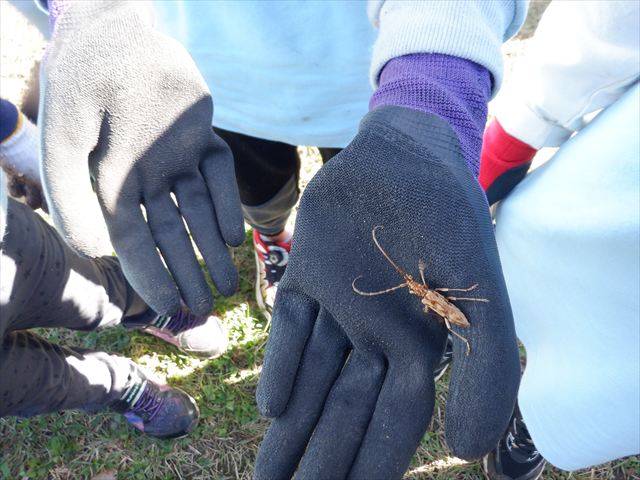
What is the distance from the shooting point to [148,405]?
2740mm

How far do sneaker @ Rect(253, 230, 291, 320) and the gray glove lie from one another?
4.57ft

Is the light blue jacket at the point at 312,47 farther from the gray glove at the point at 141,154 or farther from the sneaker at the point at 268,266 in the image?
the sneaker at the point at 268,266

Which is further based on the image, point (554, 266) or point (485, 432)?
point (554, 266)

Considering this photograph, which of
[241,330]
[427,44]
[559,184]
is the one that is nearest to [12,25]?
[241,330]

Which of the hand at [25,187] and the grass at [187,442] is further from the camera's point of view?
the hand at [25,187]

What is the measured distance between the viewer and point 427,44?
1476 millimetres

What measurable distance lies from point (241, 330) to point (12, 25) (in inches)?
163

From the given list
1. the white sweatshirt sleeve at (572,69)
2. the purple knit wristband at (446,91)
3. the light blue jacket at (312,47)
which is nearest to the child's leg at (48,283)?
the light blue jacket at (312,47)

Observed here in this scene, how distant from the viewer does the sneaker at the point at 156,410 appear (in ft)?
8.91

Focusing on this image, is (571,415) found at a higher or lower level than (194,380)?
higher

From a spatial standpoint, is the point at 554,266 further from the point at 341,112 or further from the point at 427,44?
the point at 341,112

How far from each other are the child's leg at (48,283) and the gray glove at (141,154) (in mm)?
489

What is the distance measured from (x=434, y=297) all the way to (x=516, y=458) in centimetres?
162

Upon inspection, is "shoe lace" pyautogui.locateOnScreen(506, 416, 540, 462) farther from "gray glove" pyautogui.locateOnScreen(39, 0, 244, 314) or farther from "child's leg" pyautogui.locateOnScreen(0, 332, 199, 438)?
"child's leg" pyautogui.locateOnScreen(0, 332, 199, 438)
